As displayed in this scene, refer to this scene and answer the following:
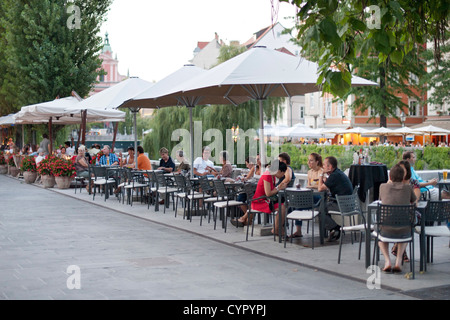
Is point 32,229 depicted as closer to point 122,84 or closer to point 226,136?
point 122,84

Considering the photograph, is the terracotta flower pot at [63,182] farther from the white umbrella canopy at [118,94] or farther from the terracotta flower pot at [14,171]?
the terracotta flower pot at [14,171]

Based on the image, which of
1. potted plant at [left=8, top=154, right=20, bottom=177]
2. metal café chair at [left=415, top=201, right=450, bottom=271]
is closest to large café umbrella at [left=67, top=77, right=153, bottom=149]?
metal café chair at [left=415, top=201, right=450, bottom=271]

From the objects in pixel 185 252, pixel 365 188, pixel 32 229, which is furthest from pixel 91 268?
pixel 365 188

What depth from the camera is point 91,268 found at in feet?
26.7

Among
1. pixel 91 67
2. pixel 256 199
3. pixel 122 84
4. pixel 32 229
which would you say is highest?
pixel 91 67

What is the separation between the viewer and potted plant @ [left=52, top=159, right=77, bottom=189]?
72.5 ft

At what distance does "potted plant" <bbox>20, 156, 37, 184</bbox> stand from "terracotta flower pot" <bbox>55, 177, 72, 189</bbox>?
4.17 meters

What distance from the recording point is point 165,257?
354 inches

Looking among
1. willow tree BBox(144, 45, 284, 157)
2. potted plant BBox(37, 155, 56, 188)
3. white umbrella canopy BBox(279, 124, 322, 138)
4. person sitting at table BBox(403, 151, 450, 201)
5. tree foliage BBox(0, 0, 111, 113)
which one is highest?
tree foliage BBox(0, 0, 111, 113)

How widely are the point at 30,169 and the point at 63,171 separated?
4.57 m

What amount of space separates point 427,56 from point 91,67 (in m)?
22.3

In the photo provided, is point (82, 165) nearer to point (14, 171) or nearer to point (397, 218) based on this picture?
point (14, 171)

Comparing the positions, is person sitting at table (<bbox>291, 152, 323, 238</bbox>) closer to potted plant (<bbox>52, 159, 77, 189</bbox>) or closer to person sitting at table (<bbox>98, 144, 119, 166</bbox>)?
person sitting at table (<bbox>98, 144, 119, 166</bbox>)

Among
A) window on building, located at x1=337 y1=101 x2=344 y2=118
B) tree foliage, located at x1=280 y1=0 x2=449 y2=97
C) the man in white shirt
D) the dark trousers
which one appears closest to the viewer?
tree foliage, located at x1=280 y1=0 x2=449 y2=97
